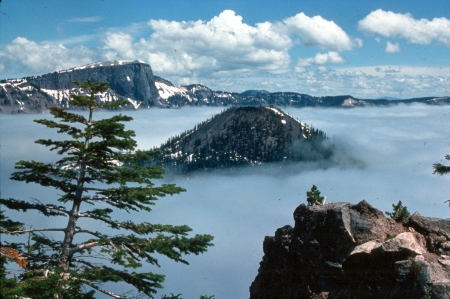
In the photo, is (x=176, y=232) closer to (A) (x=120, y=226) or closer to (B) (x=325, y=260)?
(A) (x=120, y=226)

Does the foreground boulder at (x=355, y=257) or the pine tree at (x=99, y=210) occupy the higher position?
the pine tree at (x=99, y=210)

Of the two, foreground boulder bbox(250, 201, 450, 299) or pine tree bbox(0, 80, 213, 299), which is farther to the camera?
foreground boulder bbox(250, 201, 450, 299)

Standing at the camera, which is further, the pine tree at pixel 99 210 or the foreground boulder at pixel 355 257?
the foreground boulder at pixel 355 257

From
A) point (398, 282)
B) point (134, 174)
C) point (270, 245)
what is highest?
point (134, 174)

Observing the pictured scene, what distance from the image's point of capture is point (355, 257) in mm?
26906

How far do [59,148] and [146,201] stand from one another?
515 cm

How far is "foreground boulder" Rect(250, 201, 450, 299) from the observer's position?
23688mm

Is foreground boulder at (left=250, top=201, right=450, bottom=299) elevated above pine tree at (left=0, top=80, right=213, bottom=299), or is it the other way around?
pine tree at (left=0, top=80, right=213, bottom=299)

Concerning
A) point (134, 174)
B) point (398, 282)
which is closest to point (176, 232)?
point (134, 174)

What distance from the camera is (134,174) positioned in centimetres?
1638

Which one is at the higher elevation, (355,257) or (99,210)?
(99,210)

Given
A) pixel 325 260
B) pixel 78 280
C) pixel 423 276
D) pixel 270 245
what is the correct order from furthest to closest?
pixel 270 245, pixel 325 260, pixel 423 276, pixel 78 280

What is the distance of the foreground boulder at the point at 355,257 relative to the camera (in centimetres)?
2369

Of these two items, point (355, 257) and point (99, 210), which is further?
point (355, 257)
